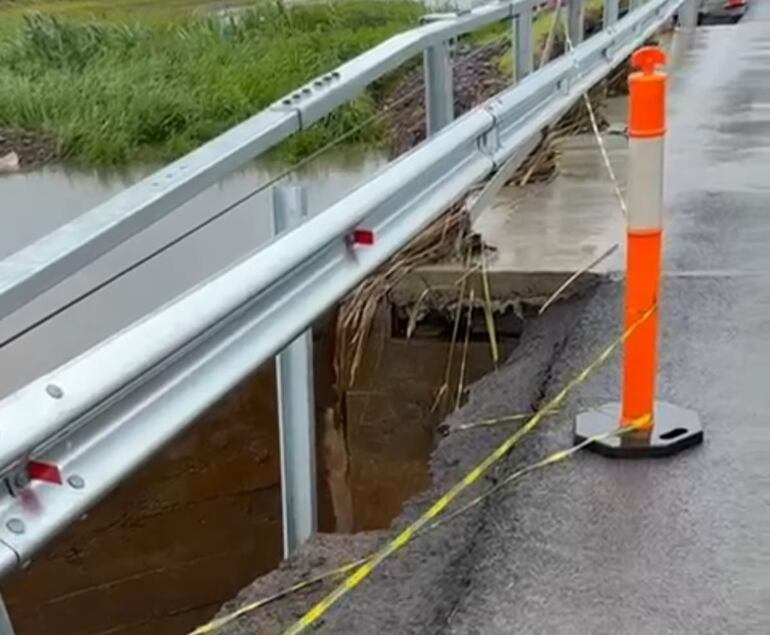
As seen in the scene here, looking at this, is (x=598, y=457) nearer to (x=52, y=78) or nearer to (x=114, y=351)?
(x=114, y=351)

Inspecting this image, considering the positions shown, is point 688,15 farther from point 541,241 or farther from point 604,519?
point 604,519

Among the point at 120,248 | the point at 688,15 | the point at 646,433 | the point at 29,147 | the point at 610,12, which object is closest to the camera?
the point at 646,433

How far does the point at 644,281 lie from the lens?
405 centimetres

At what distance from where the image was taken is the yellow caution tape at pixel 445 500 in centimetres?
341

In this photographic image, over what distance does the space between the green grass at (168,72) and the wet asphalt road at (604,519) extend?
8.89m

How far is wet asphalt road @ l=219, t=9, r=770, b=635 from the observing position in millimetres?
3318

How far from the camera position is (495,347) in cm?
570

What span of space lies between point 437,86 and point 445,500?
1887 mm

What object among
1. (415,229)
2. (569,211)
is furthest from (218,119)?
(415,229)

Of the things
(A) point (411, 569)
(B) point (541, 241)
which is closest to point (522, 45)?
(B) point (541, 241)

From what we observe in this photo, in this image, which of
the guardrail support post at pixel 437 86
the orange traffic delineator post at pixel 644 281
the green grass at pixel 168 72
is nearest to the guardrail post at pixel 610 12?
the guardrail support post at pixel 437 86

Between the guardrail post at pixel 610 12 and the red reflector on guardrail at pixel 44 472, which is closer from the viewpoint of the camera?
the red reflector on guardrail at pixel 44 472

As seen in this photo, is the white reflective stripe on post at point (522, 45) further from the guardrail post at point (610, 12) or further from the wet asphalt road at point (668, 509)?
the guardrail post at point (610, 12)

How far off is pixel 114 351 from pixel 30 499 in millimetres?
321
